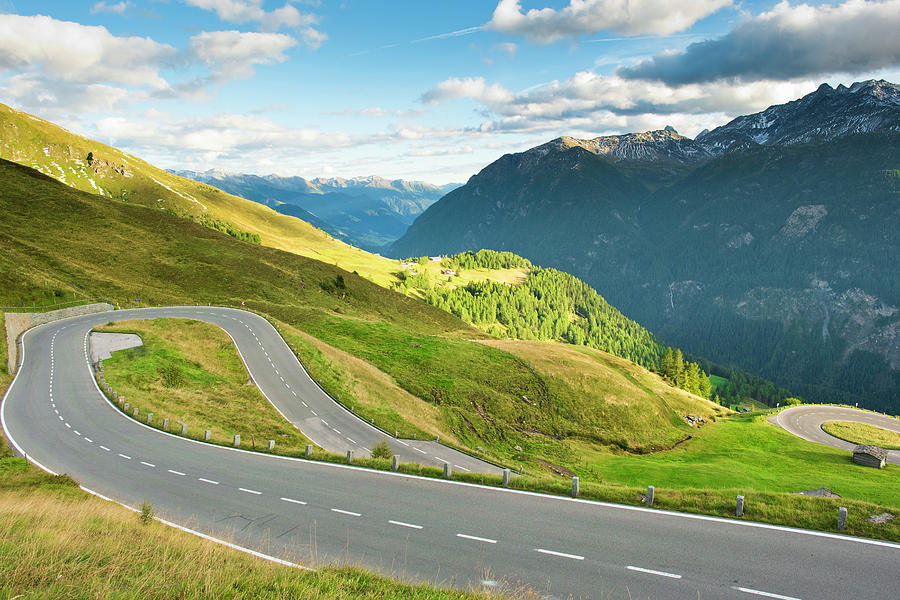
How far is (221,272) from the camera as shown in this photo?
98.8m

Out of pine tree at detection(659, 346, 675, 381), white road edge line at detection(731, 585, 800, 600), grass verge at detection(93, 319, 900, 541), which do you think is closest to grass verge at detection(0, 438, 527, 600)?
white road edge line at detection(731, 585, 800, 600)

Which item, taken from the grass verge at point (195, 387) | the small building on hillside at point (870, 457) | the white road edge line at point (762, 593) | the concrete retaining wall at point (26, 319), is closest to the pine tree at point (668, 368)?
the small building on hillside at point (870, 457)

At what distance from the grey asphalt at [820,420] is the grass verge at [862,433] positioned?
5.00ft

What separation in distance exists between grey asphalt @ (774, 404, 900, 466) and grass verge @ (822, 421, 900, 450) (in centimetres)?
152

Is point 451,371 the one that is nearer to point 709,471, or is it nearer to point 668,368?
point 709,471

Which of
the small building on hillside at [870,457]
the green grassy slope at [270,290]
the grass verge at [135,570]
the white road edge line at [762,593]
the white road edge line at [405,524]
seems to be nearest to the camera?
the grass verge at [135,570]

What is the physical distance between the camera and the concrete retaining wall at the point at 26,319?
44388 mm

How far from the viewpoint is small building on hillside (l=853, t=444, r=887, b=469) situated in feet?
189

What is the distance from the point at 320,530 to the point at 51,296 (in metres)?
68.3

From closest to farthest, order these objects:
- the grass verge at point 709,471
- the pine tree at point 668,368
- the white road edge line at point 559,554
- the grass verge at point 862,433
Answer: the white road edge line at point 559,554 → the grass verge at point 709,471 → the grass verge at point 862,433 → the pine tree at point 668,368

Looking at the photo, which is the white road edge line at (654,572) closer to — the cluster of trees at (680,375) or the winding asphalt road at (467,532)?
the winding asphalt road at (467,532)

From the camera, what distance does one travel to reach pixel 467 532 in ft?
55.4

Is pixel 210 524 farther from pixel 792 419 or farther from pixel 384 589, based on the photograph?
pixel 792 419

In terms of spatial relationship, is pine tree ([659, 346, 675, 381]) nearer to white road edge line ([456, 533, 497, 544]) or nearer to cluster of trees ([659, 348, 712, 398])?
cluster of trees ([659, 348, 712, 398])
